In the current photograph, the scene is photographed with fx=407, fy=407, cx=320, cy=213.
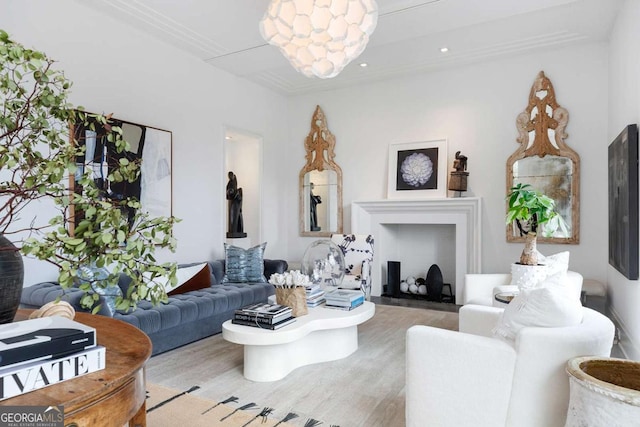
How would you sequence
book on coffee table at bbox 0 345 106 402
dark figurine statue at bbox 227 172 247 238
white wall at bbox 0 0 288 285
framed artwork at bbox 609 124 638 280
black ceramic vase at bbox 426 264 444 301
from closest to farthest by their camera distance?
book on coffee table at bbox 0 345 106 402 → framed artwork at bbox 609 124 638 280 → white wall at bbox 0 0 288 285 → black ceramic vase at bbox 426 264 444 301 → dark figurine statue at bbox 227 172 247 238

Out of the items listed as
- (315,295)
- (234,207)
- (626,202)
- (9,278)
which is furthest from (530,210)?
(9,278)

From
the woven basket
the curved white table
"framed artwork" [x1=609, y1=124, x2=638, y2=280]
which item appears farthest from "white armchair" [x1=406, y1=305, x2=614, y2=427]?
"framed artwork" [x1=609, y1=124, x2=638, y2=280]

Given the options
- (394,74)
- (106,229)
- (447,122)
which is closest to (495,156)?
(447,122)

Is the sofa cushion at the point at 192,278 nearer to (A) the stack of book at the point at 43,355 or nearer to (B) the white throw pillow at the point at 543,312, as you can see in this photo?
(B) the white throw pillow at the point at 543,312

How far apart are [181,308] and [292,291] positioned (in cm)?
108

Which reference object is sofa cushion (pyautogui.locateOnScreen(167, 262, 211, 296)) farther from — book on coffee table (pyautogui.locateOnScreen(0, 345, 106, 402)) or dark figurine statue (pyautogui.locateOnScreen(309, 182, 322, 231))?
book on coffee table (pyautogui.locateOnScreen(0, 345, 106, 402))

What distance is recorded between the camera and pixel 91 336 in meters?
0.87

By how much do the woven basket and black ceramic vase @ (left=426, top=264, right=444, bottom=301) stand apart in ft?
9.47

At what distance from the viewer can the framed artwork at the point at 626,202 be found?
291 centimetres

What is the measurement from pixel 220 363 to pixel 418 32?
3639 mm

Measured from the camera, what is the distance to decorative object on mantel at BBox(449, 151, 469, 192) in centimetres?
516

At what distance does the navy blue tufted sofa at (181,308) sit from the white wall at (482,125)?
239 cm

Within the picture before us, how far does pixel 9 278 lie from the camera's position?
968mm

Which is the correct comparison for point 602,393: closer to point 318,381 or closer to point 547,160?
point 318,381
